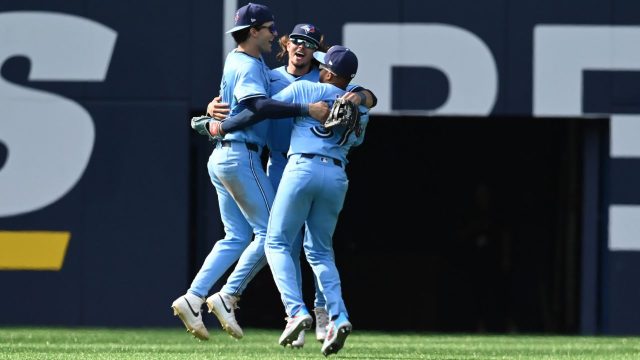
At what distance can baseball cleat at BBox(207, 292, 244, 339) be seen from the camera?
340 inches

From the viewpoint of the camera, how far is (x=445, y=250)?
17141 millimetres

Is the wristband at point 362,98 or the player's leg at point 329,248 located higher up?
the wristband at point 362,98

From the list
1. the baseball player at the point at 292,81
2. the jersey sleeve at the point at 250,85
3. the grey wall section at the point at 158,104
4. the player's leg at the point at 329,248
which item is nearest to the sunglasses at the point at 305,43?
the baseball player at the point at 292,81

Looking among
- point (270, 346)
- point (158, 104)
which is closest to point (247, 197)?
point (270, 346)

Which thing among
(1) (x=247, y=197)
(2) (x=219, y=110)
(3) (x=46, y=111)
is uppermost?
(2) (x=219, y=110)

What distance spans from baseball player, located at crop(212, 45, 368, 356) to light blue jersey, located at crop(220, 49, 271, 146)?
152 millimetres

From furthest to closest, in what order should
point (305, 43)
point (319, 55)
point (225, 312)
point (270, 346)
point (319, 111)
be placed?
point (270, 346)
point (305, 43)
point (319, 55)
point (225, 312)
point (319, 111)

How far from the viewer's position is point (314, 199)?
8.41 m

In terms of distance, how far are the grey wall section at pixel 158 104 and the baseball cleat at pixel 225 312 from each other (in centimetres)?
409

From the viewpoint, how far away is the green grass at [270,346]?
9016 mm

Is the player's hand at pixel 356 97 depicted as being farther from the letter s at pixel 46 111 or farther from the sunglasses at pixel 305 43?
the letter s at pixel 46 111

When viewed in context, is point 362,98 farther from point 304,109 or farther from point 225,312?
point 225,312

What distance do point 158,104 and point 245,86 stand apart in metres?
4.24

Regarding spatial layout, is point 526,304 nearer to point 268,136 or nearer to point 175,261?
point 175,261
